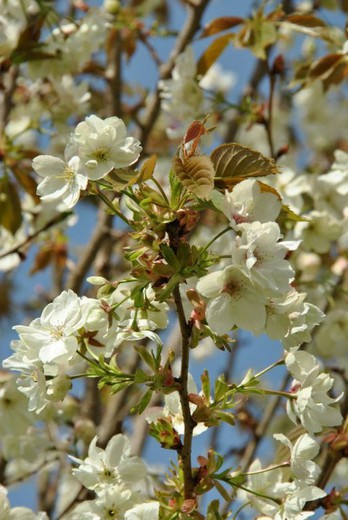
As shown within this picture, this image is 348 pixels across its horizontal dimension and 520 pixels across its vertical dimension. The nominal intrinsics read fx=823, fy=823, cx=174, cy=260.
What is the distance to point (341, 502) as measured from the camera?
4.47 feet

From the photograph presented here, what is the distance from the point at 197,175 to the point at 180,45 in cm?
165

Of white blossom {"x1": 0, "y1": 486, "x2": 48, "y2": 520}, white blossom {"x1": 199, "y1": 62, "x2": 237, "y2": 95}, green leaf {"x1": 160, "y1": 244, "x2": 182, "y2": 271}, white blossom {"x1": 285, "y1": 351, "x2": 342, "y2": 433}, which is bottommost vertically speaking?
white blossom {"x1": 199, "y1": 62, "x2": 237, "y2": 95}

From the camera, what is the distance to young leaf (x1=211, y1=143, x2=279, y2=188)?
112 centimetres

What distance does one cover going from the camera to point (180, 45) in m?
2.62

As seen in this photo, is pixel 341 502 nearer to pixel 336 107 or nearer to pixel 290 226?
pixel 290 226

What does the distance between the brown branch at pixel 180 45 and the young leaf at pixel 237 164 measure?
148 cm

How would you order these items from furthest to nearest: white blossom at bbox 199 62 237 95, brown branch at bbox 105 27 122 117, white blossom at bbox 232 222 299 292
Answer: white blossom at bbox 199 62 237 95 < brown branch at bbox 105 27 122 117 < white blossom at bbox 232 222 299 292

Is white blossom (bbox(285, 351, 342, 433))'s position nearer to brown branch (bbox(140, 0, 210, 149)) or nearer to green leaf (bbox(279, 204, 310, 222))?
green leaf (bbox(279, 204, 310, 222))

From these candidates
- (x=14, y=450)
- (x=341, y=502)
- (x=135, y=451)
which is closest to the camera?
(x=341, y=502)

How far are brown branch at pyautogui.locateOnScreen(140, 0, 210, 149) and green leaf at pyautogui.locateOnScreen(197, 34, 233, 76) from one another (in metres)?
0.43

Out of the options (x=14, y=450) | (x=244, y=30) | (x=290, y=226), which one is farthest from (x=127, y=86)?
(x=14, y=450)

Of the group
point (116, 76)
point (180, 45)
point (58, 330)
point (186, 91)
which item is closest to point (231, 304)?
point (58, 330)

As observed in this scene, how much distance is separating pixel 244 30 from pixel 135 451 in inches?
46.1

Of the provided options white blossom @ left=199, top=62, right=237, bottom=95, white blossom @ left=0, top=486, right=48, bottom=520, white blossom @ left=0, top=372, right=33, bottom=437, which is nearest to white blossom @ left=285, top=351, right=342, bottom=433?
white blossom @ left=0, top=486, right=48, bottom=520
